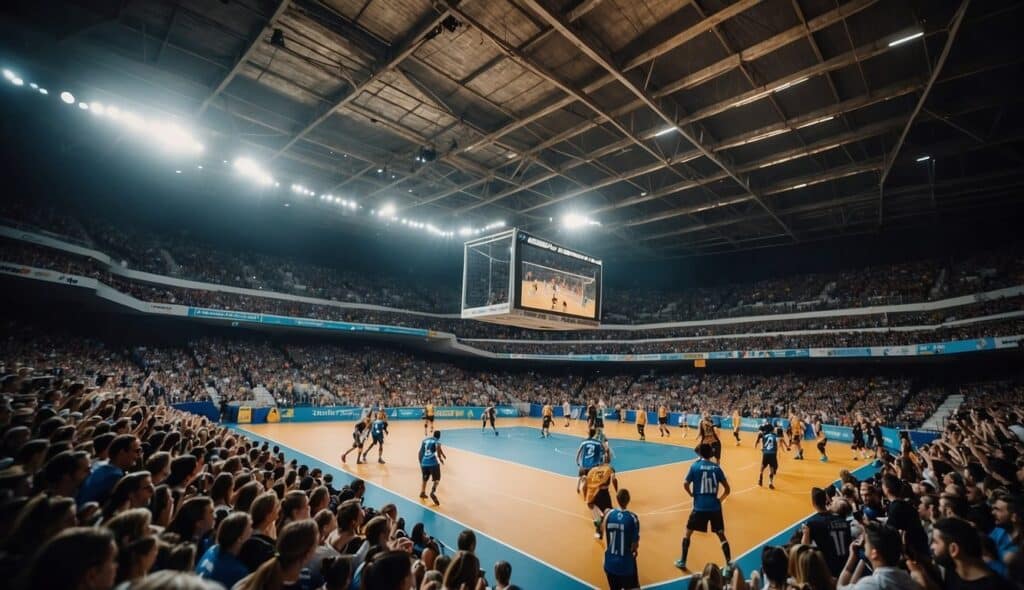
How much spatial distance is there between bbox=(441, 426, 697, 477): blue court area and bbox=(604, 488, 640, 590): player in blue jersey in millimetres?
8700

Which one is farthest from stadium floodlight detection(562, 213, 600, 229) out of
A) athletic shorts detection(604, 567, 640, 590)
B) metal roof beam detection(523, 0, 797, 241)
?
athletic shorts detection(604, 567, 640, 590)

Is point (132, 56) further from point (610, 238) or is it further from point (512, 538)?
point (610, 238)

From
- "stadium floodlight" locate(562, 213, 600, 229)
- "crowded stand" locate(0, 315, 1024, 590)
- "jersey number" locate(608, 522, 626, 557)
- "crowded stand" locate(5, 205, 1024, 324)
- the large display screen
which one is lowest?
"jersey number" locate(608, 522, 626, 557)

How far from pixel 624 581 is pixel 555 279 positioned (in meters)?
11.7

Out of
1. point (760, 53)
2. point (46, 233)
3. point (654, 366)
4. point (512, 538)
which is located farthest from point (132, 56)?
point (654, 366)

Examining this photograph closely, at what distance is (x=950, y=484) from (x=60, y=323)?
35812mm

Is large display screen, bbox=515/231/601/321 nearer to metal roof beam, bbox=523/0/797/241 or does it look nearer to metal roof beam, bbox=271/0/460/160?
metal roof beam, bbox=523/0/797/241

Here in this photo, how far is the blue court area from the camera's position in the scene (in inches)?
623

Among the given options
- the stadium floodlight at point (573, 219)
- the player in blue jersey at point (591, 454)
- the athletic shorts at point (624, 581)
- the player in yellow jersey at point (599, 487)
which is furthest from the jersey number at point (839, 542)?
the stadium floodlight at point (573, 219)

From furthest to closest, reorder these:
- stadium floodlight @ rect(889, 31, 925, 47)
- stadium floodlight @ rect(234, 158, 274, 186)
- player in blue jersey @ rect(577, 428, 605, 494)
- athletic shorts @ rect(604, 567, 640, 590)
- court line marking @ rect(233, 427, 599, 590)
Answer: stadium floodlight @ rect(234, 158, 274, 186), stadium floodlight @ rect(889, 31, 925, 47), player in blue jersey @ rect(577, 428, 605, 494), court line marking @ rect(233, 427, 599, 590), athletic shorts @ rect(604, 567, 640, 590)

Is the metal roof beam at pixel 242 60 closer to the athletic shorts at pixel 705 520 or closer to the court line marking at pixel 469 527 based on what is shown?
the court line marking at pixel 469 527

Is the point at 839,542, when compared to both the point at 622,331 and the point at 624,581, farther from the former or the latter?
the point at 622,331

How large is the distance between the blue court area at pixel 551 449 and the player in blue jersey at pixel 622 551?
8.70m

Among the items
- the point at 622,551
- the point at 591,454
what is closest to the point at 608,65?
the point at 591,454
